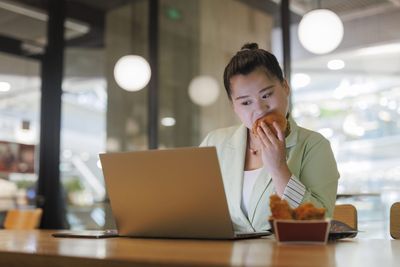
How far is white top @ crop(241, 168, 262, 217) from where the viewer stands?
1814 mm

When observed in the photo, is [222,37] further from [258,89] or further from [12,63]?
[258,89]

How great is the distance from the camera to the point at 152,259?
0.85 m

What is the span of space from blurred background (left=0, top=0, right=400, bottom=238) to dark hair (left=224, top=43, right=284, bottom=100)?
7.85ft

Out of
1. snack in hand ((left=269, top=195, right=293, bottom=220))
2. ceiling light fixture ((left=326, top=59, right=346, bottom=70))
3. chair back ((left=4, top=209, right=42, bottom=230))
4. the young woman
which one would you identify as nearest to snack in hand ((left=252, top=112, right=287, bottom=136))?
the young woman

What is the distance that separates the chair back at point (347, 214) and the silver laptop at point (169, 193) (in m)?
0.44

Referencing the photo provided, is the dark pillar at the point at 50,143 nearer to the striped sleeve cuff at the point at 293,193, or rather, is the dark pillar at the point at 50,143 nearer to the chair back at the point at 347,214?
the chair back at the point at 347,214

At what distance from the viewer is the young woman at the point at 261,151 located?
5.49ft

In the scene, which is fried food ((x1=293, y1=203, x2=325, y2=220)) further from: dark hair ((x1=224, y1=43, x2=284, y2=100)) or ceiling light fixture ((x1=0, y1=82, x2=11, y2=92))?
ceiling light fixture ((x1=0, y1=82, x2=11, y2=92))

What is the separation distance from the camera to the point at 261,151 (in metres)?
1.80

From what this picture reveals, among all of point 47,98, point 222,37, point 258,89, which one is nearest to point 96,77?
point 47,98

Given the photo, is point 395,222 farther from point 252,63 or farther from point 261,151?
point 252,63

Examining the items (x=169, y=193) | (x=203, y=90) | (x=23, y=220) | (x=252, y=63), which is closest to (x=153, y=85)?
(x=203, y=90)

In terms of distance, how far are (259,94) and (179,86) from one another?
3662mm

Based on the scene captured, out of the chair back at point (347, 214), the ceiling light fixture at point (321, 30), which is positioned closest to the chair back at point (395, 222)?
the chair back at point (347, 214)
